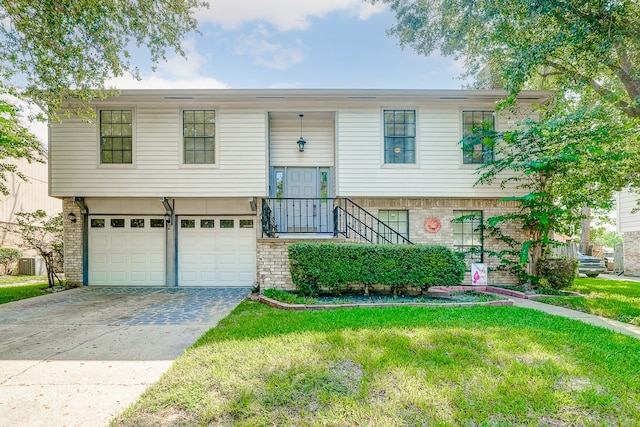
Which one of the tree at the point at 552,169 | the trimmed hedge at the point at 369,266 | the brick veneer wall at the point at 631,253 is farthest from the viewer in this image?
the brick veneer wall at the point at 631,253

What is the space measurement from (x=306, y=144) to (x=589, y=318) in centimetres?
815

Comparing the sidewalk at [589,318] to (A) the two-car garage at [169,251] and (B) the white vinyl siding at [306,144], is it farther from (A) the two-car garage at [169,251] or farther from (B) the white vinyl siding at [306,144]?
(A) the two-car garage at [169,251]

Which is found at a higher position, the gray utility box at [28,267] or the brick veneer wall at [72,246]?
the brick veneer wall at [72,246]

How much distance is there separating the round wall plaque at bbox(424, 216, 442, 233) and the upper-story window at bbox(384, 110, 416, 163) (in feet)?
6.21

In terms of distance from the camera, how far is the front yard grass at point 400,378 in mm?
2553

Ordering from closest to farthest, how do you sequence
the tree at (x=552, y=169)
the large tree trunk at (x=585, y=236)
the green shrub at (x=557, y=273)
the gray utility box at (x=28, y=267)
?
the tree at (x=552, y=169) < the green shrub at (x=557, y=273) < the gray utility box at (x=28, y=267) < the large tree trunk at (x=585, y=236)

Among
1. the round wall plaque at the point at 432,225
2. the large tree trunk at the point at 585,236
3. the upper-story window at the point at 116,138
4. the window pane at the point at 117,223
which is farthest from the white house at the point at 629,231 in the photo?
the window pane at the point at 117,223

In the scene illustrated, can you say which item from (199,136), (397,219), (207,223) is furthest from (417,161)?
(207,223)

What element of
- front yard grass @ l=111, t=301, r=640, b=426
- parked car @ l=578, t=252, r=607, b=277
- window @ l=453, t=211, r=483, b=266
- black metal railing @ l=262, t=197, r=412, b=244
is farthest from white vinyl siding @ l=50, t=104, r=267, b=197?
parked car @ l=578, t=252, r=607, b=277

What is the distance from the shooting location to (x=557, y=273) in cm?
859

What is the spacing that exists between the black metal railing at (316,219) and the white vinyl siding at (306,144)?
1327mm

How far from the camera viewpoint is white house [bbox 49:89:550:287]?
9125 mm

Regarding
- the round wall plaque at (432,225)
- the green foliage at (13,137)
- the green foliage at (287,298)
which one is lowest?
the green foliage at (287,298)

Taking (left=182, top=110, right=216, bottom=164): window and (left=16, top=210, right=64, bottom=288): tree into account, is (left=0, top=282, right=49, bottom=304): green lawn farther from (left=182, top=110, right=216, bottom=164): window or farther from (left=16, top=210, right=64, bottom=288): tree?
(left=182, top=110, right=216, bottom=164): window
